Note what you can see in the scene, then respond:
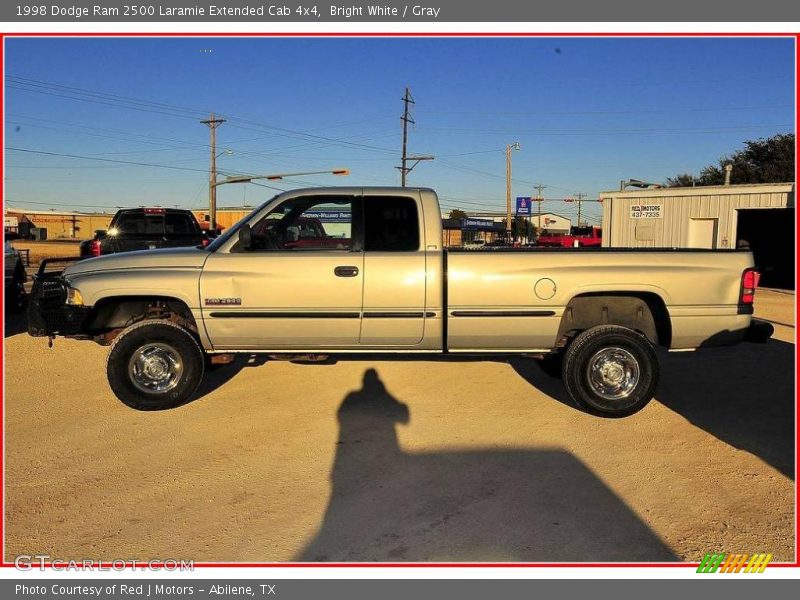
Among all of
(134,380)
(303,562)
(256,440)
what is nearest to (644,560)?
(303,562)

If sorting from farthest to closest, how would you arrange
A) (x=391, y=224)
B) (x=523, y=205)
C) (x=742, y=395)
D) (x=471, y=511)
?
(x=523, y=205) < (x=742, y=395) < (x=391, y=224) < (x=471, y=511)

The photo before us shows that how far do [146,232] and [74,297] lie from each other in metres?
6.40

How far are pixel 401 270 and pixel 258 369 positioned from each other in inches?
109

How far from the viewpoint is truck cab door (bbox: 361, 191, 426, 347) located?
5531 mm

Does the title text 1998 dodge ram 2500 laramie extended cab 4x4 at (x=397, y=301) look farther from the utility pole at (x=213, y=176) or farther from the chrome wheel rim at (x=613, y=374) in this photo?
the utility pole at (x=213, y=176)

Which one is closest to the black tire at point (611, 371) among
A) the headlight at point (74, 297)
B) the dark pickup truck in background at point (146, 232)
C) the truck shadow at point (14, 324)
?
the headlight at point (74, 297)

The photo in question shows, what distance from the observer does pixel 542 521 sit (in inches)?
140

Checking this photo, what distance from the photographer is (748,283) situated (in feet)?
18.2

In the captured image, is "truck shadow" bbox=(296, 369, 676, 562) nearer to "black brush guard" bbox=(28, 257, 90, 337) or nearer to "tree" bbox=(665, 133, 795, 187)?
"black brush guard" bbox=(28, 257, 90, 337)

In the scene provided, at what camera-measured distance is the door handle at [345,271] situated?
5.51 meters

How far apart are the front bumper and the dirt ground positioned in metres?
0.77

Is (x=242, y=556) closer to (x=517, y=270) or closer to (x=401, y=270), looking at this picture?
(x=401, y=270)

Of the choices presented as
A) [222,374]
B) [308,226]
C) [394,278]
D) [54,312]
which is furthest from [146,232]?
[394,278]

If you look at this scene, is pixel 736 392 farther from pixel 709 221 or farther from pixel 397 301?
pixel 709 221
